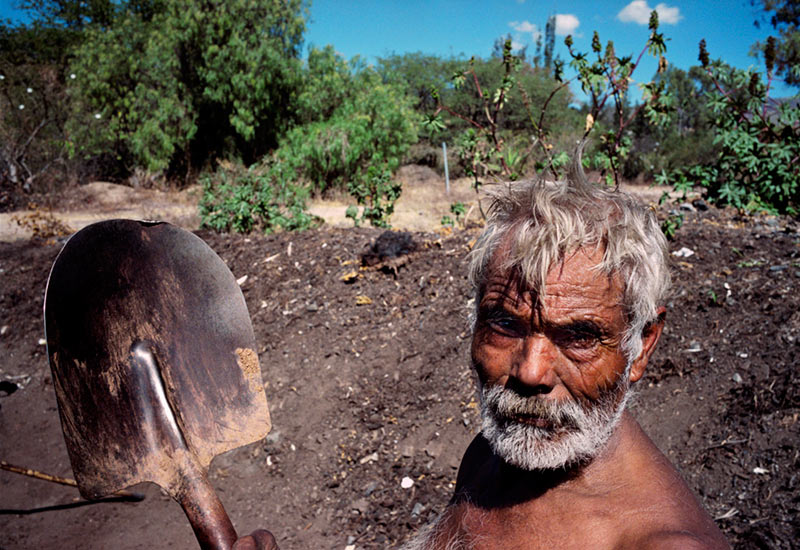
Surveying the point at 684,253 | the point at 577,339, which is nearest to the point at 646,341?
the point at 577,339

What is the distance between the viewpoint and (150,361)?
6.08 ft

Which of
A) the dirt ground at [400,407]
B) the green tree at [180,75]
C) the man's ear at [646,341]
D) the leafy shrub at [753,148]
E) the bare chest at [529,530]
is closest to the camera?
the bare chest at [529,530]

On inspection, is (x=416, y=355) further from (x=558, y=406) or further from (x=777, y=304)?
(x=558, y=406)

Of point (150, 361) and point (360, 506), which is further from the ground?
point (150, 361)

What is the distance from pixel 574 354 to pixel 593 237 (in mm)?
287

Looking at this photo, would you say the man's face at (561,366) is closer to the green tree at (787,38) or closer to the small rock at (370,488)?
the small rock at (370,488)

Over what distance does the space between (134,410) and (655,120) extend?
438cm

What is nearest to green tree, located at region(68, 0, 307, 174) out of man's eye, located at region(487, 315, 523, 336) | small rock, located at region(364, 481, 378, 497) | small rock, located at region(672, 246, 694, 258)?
small rock, located at region(672, 246, 694, 258)

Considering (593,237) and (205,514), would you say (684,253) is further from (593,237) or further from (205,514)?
(205,514)

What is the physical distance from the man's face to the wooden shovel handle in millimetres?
762

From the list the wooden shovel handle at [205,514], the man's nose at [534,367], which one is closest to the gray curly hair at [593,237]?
the man's nose at [534,367]

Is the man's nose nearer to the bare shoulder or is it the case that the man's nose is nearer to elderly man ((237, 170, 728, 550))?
elderly man ((237, 170, 728, 550))

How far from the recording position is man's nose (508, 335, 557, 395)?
4.36 ft

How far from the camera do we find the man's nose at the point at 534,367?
133cm
